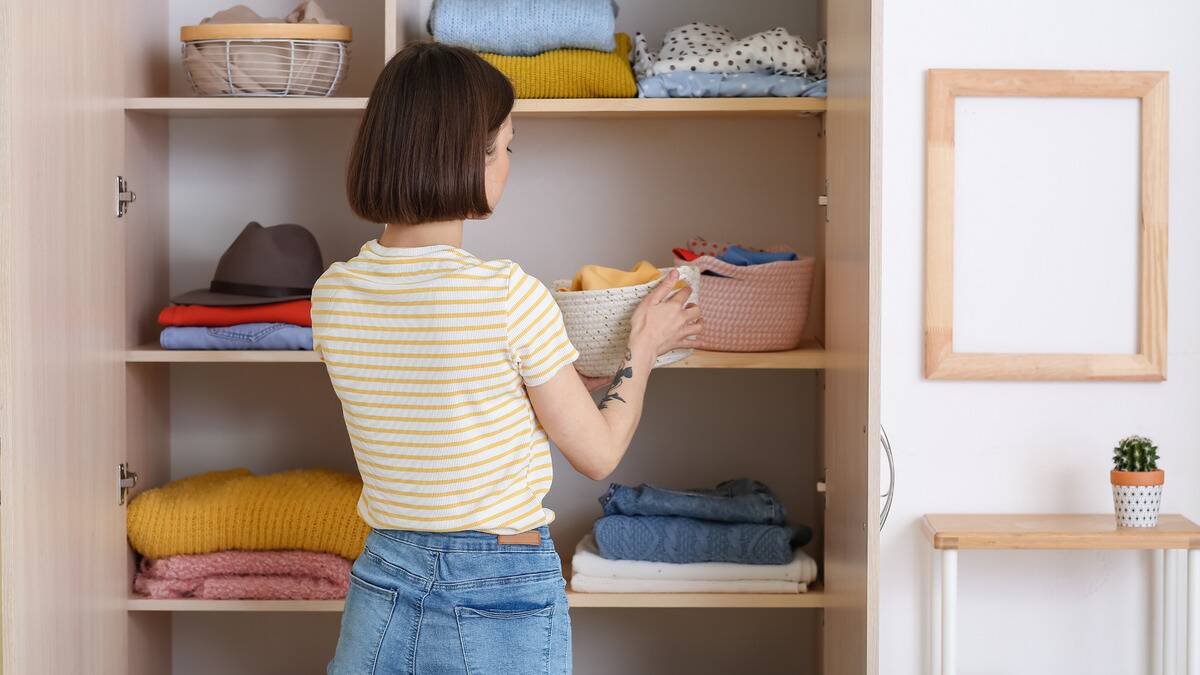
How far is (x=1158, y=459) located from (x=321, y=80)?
5.42 ft

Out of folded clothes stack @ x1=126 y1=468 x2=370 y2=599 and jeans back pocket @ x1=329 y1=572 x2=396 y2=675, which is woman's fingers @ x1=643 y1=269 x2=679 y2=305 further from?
folded clothes stack @ x1=126 y1=468 x2=370 y2=599

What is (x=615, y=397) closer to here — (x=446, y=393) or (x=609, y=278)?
(x=446, y=393)

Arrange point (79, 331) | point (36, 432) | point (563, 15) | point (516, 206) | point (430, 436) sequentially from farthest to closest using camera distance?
point (516, 206), point (563, 15), point (79, 331), point (36, 432), point (430, 436)

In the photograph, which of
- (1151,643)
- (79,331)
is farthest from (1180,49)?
(79,331)

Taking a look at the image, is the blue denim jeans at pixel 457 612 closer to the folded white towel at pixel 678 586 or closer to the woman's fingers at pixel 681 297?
the woman's fingers at pixel 681 297

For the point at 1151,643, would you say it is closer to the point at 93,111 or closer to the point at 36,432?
the point at 36,432

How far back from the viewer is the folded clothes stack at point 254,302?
213cm

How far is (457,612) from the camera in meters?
1.32

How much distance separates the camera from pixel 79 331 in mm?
1915

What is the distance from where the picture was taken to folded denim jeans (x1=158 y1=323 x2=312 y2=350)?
6.98 ft

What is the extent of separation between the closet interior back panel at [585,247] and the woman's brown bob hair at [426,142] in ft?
3.53

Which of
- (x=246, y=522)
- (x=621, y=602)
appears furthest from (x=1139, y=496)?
(x=246, y=522)

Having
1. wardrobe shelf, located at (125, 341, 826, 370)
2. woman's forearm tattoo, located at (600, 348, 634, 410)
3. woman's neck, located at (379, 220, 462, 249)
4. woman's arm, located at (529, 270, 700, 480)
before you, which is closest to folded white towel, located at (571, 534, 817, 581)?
wardrobe shelf, located at (125, 341, 826, 370)

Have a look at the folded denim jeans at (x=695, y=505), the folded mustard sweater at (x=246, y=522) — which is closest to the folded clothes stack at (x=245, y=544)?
the folded mustard sweater at (x=246, y=522)
